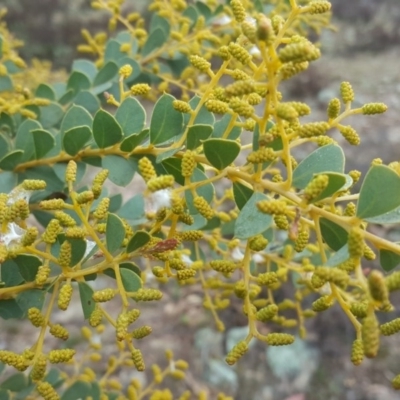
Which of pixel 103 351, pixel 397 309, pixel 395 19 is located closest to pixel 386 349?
pixel 397 309

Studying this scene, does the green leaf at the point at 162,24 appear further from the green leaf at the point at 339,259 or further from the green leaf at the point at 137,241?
the green leaf at the point at 339,259

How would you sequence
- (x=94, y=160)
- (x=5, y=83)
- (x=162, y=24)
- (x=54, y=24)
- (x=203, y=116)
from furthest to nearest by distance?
(x=54, y=24) < (x=162, y=24) < (x=5, y=83) < (x=94, y=160) < (x=203, y=116)

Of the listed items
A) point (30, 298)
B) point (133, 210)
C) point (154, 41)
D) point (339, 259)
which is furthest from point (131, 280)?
point (154, 41)

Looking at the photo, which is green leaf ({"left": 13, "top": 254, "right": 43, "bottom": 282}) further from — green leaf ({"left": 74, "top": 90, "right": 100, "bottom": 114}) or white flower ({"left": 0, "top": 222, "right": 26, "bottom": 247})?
green leaf ({"left": 74, "top": 90, "right": 100, "bottom": 114})

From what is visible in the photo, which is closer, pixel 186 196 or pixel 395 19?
pixel 186 196

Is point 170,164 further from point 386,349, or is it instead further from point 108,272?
point 386,349

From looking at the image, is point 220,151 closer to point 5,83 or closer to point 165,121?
point 165,121

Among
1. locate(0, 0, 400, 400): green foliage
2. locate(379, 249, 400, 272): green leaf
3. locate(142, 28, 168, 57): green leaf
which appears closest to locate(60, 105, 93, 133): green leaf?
locate(0, 0, 400, 400): green foliage
